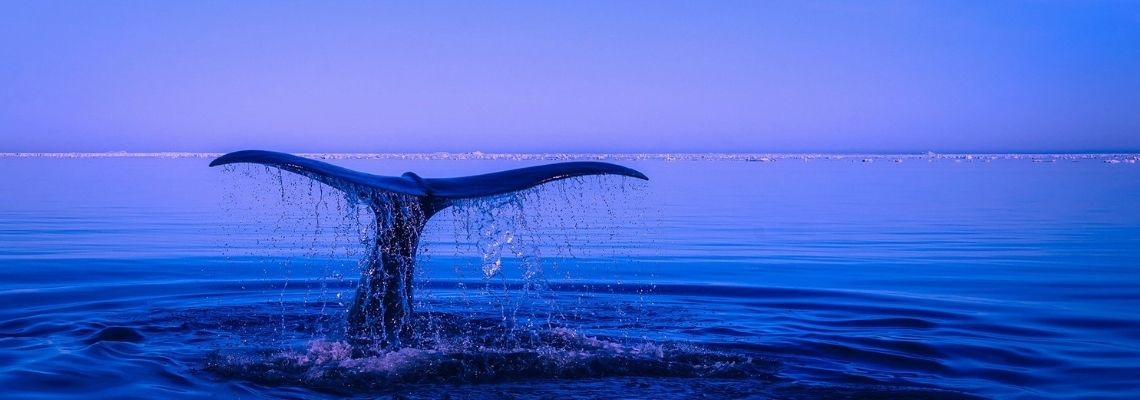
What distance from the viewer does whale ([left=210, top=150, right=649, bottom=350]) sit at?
24.5ft

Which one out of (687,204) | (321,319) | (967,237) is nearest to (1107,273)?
(967,237)

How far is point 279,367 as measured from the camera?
7.39 m

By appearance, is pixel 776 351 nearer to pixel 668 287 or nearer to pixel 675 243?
pixel 668 287

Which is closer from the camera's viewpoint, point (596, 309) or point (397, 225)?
point (397, 225)

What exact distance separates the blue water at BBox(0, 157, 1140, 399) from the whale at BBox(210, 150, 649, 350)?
173 mm

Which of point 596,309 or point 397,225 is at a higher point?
point 397,225

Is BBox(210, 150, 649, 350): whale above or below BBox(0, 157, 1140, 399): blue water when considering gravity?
above

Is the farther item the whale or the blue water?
the whale

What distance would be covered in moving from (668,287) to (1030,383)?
586 cm

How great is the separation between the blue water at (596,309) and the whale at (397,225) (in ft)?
0.57

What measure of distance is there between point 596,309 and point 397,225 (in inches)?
137

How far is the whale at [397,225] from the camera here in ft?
24.5

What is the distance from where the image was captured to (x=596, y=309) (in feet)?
36.1

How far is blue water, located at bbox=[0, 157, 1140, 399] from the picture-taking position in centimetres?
718
